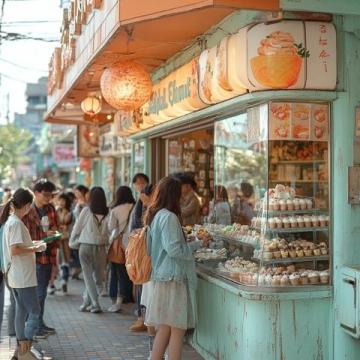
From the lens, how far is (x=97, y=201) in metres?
8.88

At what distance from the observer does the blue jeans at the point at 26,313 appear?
602 centimetres

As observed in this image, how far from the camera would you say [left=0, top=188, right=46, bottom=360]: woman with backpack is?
587 centimetres

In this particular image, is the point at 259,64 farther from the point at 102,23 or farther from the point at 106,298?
the point at 106,298

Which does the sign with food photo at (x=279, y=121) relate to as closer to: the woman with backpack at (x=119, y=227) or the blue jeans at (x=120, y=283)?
the woman with backpack at (x=119, y=227)

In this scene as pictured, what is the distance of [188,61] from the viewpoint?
7.32 meters

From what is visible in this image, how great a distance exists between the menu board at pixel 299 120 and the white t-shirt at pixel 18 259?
2584mm

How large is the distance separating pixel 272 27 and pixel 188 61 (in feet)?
7.60

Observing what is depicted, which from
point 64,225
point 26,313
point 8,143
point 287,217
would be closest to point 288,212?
point 287,217

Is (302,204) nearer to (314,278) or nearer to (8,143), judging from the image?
(314,278)

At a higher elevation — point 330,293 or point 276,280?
point 276,280

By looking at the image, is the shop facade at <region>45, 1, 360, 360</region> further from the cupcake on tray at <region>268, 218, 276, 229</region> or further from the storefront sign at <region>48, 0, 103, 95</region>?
the storefront sign at <region>48, 0, 103, 95</region>

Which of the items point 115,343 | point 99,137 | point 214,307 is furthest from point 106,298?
point 99,137

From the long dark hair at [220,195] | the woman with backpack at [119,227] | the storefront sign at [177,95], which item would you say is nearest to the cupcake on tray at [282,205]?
the storefront sign at [177,95]

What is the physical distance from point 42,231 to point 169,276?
222 cm
